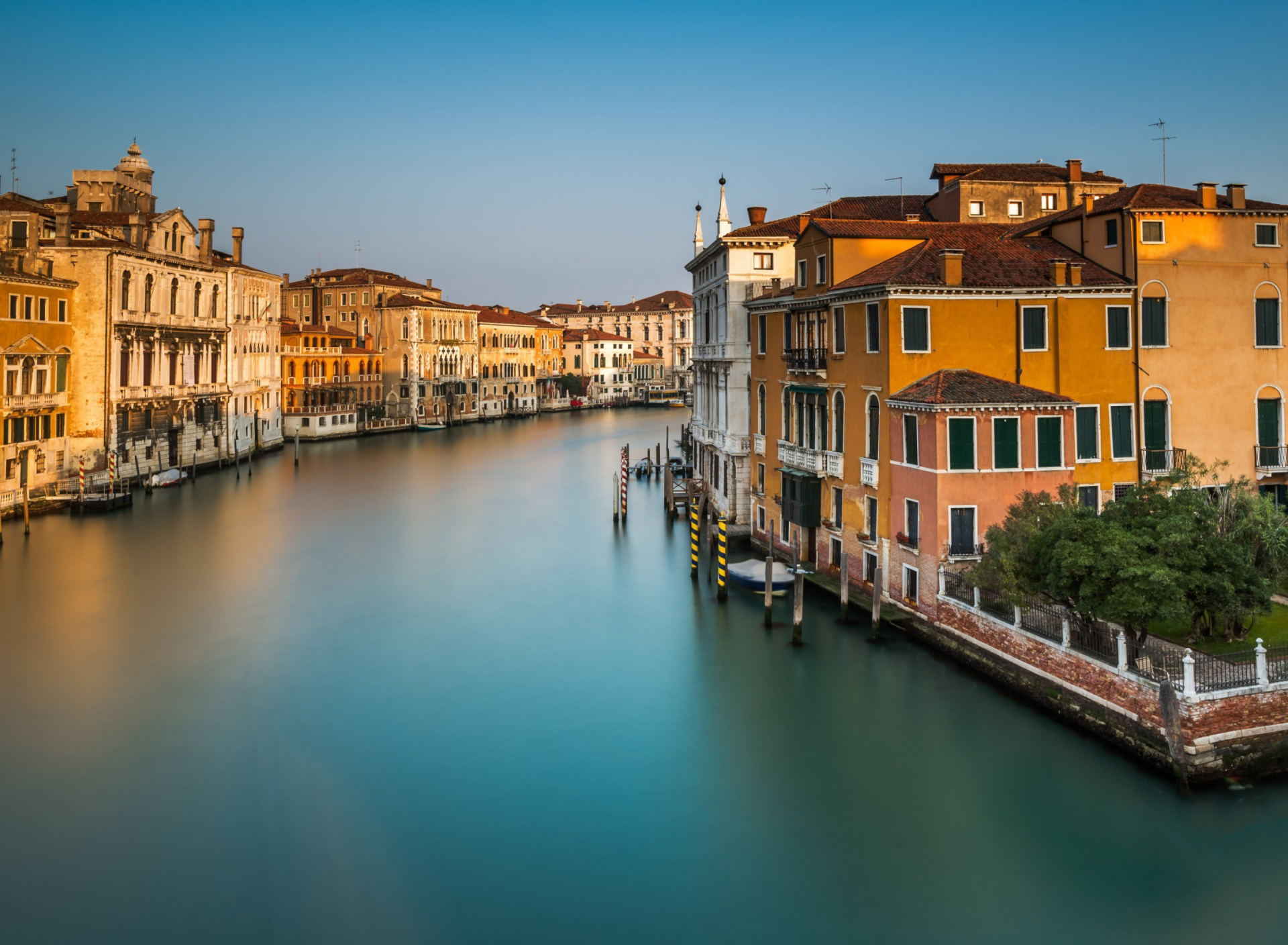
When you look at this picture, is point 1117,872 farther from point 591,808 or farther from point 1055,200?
point 1055,200

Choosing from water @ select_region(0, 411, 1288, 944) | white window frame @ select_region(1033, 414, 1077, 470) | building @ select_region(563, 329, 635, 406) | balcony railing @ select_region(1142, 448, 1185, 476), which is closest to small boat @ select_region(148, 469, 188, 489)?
water @ select_region(0, 411, 1288, 944)

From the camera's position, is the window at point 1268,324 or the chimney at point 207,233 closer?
the window at point 1268,324

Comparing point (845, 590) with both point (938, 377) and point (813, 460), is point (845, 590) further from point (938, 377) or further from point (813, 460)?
point (938, 377)

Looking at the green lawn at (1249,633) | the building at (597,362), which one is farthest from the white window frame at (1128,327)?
the building at (597,362)

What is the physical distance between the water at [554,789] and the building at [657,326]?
6375 centimetres

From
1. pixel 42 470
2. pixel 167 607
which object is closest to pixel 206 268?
pixel 42 470

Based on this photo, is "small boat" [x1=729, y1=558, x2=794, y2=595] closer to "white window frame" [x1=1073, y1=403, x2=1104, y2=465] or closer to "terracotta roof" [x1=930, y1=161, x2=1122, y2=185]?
"white window frame" [x1=1073, y1=403, x2=1104, y2=465]

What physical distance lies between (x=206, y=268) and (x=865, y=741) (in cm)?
2689

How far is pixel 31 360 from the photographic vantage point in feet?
69.3

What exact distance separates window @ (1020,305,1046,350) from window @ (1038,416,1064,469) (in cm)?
150

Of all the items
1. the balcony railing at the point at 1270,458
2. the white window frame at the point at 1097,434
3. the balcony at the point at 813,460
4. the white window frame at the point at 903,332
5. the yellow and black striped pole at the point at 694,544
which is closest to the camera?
the white window frame at the point at 903,332

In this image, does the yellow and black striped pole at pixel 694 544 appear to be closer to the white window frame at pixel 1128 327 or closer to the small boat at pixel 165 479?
the white window frame at pixel 1128 327

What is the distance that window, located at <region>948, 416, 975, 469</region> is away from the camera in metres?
11.2

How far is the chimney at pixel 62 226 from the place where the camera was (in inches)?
954
